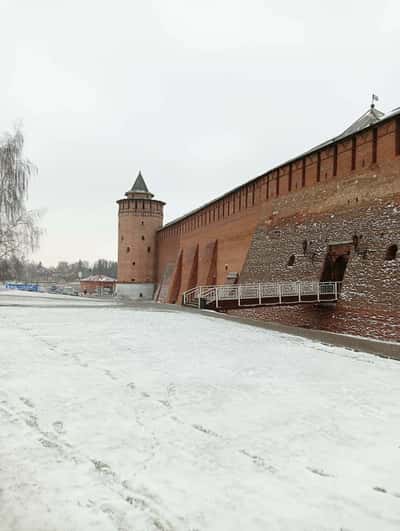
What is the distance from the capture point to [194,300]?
1323cm

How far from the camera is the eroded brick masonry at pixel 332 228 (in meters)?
11.2

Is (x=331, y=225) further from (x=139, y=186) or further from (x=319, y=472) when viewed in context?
(x=139, y=186)

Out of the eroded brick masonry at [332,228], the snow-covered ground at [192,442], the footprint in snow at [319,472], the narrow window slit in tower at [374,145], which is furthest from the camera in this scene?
the narrow window slit in tower at [374,145]

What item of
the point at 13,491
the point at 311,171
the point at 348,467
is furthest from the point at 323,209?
the point at 13,491

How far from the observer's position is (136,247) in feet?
123

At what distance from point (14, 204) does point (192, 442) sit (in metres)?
14.8

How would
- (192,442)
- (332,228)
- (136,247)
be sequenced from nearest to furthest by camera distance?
(192,442) < (332,228) < (136,247)

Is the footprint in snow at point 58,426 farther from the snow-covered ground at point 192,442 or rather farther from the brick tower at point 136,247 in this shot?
the brick tower at point 136,247

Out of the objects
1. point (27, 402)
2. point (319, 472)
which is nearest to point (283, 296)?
point (27, 402)

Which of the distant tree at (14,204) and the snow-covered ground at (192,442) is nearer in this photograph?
the snow-covered ground at (192,442)

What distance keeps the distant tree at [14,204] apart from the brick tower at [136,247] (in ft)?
70.7

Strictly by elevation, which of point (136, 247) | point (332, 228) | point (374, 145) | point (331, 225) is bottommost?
point (332, 228)

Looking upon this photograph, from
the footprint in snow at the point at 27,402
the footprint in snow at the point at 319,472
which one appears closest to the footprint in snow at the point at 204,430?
the footprint in snow at the point at 319,472

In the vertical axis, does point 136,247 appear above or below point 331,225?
above
